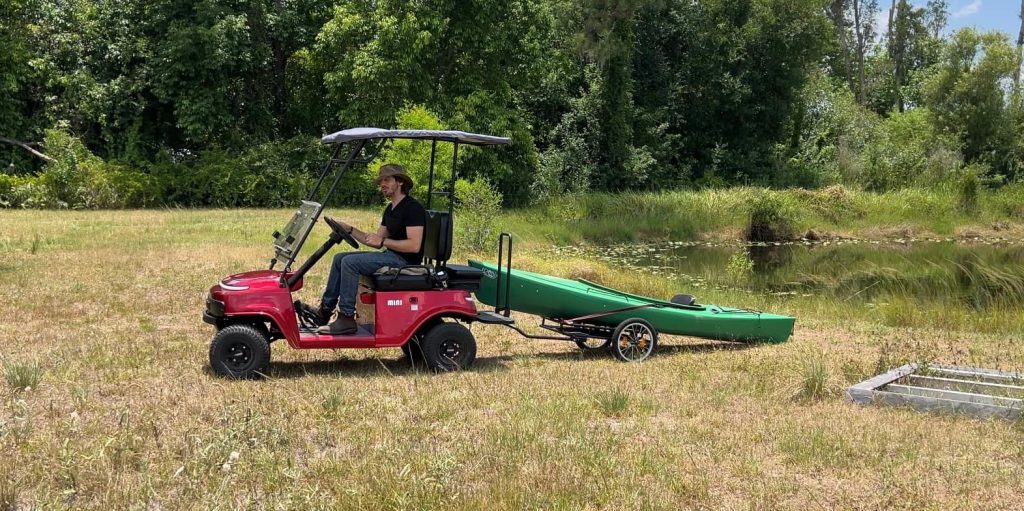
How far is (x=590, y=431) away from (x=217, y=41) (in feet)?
88.4

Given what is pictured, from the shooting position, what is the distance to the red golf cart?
693cm

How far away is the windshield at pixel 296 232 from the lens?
7.18 metres

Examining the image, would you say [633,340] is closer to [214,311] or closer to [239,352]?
[239,352]

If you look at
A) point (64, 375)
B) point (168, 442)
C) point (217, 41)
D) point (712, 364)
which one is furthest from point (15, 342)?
point (217, 41)

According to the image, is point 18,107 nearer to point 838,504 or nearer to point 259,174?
point 259,174

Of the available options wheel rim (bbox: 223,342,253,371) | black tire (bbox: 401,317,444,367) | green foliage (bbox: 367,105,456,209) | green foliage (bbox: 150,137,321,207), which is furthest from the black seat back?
green foliage (bbox: 150,137,321,207)

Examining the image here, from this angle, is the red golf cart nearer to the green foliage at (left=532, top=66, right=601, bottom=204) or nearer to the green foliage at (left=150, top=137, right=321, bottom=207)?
the green foliage at (left=150, top=137, right=321, bottom=207)

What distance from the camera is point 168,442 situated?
200 inches

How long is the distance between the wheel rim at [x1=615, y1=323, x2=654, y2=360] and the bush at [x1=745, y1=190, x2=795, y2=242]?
20480 millimetres

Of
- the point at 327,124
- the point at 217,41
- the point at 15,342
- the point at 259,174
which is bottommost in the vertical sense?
the point at 15,342

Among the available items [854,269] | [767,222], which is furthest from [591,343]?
[767,222]

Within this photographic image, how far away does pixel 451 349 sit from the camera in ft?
24.7

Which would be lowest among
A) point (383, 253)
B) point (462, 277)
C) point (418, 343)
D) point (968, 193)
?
point (418, 343)

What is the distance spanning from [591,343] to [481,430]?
4042 millimetres
